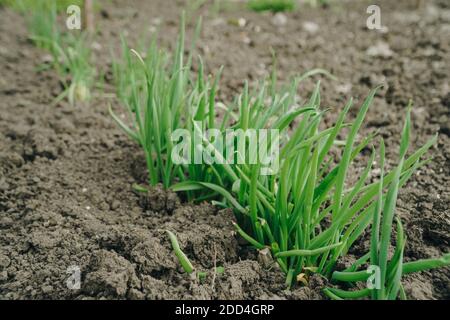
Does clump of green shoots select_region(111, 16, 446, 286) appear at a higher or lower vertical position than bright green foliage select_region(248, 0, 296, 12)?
lower

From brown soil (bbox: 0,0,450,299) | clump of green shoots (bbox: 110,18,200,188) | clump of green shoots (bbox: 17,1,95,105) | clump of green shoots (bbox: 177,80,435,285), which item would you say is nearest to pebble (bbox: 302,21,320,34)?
brown soil (bbox: 0,0,450,299)

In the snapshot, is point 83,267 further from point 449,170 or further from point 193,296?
point 449,170

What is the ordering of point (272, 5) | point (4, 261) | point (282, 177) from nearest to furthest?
point (282, 177) → point (4, 261) → point (272, 5)

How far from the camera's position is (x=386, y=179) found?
4.95 ft

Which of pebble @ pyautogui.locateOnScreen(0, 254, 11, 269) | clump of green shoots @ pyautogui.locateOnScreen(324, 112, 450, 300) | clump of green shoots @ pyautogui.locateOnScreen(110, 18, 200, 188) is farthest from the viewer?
clump of green shoots @ pyautogui.locateOnScreen(110, 18, 200, 188)

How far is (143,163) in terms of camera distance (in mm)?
2213

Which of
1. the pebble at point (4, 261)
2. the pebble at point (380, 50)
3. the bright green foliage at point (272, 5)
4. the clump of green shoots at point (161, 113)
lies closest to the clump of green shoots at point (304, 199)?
the clump of green shoots at point (161, 113)

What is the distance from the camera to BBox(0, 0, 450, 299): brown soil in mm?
1595

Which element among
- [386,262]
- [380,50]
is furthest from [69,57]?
[386,262]

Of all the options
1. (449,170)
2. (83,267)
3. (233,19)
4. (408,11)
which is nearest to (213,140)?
(83,267)

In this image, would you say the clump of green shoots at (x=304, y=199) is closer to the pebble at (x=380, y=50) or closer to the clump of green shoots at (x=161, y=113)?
the clump of green shoots at (x=161, y=113)

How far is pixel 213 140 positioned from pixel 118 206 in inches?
17.3

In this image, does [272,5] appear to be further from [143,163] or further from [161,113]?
[161,113]

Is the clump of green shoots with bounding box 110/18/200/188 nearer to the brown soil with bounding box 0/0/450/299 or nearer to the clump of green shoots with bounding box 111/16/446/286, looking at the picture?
the clump of green shoots with bounding box 111/16/446/286
